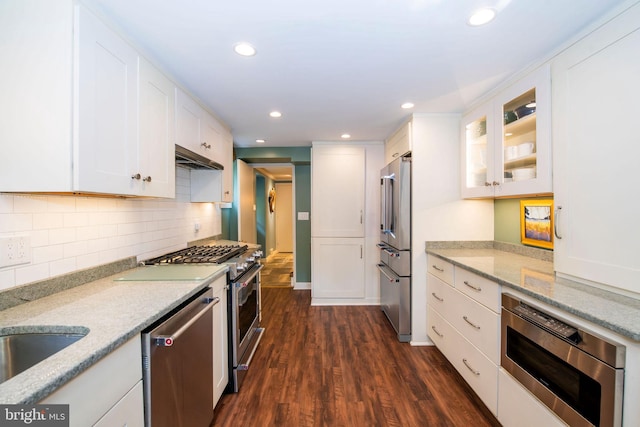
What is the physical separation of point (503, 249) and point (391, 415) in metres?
1.71

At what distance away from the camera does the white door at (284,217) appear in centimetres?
770

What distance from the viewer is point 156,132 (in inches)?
64.2

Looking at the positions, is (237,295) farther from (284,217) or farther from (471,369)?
(284,217)

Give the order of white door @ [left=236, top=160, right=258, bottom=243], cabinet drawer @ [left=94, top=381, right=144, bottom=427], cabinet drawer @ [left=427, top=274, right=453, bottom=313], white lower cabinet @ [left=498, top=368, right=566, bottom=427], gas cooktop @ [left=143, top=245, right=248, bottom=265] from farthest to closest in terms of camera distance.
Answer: white door @ [left=236, top=160, right=258, bottom=243] < cabinet drawer @ [left=427, top=274, right=453, bottom=313] < gas cooktop @ [left=143, top=245, right=248, bottom=265] < white lower cabinet @ [left=498, top=368, right=566, bottom=427] < cabinet drawer @ [left=94, top=381, right=144, bottom=427]

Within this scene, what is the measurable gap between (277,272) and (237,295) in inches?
141

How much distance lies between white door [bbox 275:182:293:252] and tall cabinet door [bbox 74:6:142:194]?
6273 millimetres

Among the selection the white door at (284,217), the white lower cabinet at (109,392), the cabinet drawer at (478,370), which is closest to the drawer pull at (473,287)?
the cabinet drawer at (478,370)

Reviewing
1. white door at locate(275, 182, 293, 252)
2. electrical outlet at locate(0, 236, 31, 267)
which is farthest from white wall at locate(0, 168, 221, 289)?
white door at locate(275, 182, 293, 252)

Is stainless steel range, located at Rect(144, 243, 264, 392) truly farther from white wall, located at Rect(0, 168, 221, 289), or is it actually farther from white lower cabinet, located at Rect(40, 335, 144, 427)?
white lower cabinet, located at Rect(40, 335, 144, 427)

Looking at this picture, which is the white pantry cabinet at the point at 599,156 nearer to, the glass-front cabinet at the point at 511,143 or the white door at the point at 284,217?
the glass-front cabinet at the point at 511,143

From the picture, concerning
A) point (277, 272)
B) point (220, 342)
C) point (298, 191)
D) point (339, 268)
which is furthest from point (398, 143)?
point (277, 272)

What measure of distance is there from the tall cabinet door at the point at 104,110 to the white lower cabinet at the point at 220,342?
0.78 metres

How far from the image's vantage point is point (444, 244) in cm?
260

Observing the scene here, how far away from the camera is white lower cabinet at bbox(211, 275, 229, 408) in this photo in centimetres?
167
